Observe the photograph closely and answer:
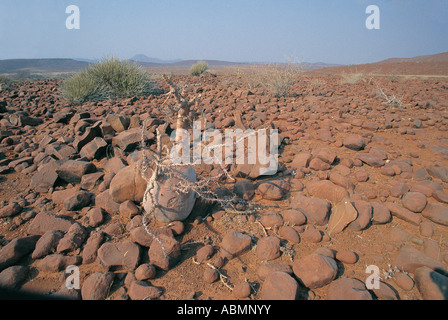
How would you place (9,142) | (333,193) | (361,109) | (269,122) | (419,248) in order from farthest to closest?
(361,109) → (269,122) → (9,142) → (333,193) → (419,248)

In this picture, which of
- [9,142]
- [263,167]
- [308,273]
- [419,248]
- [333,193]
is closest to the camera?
[308,273]

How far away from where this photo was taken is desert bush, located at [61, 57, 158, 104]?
701 cm

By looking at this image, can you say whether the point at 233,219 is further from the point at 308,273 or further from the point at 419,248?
the point at 419,248

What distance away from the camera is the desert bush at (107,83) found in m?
7.01

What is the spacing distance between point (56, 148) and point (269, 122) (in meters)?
3.54

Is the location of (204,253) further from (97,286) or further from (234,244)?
(97,286)

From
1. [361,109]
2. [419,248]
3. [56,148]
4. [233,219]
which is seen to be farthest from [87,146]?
[361,109]

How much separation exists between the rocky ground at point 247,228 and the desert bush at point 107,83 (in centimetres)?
354

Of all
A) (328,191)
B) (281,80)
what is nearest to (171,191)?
(328,191)

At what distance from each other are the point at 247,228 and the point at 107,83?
24.1 ft

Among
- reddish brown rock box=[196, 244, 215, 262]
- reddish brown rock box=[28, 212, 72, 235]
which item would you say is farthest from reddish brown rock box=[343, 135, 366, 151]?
reddish brown rock box=[28, 212, 72, 235]

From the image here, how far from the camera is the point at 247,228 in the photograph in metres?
2.24

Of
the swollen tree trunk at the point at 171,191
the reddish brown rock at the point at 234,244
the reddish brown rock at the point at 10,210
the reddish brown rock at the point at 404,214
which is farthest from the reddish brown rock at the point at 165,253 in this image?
the reddish brown rock at the point at 404,214

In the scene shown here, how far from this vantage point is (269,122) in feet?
15.3
